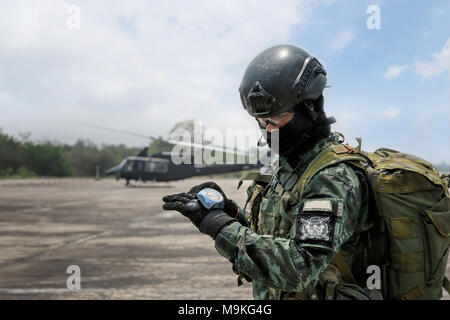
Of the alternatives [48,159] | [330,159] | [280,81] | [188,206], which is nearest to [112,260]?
[188,206]

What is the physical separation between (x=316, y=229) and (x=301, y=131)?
63 centimetres

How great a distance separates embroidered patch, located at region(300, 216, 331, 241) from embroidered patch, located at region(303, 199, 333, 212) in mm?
39

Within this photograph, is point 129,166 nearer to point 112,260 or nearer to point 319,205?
point 112,260

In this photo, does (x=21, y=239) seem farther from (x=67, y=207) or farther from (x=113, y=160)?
(x=113, y=160)

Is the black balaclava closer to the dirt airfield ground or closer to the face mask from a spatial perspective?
the face mask

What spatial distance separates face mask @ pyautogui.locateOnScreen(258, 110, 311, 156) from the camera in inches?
87.0

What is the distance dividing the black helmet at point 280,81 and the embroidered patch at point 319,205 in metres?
0.57

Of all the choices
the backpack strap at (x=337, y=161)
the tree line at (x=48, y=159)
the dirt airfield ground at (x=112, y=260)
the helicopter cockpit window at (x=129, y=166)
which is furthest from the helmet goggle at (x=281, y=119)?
the tree line at (x=48, y=159)

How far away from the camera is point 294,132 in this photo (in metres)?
2.21

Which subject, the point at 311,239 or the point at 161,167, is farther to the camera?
the point at 161,167

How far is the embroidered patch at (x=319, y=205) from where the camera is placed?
1.80 m

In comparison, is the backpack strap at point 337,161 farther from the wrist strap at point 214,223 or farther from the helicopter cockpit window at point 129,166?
the helicopter cockpit window at point 129,166

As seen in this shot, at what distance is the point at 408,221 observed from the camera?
1.98 m

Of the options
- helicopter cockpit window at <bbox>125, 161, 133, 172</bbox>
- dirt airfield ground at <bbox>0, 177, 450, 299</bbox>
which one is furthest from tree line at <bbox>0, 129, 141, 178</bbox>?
dirt airfield ground at <bbox>0, 177, 450, 299</bbox>
